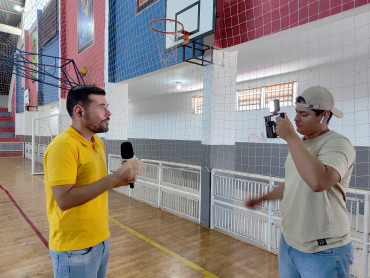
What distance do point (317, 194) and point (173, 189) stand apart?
4.02 meters

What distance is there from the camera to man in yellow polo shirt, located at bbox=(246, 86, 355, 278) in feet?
3.77

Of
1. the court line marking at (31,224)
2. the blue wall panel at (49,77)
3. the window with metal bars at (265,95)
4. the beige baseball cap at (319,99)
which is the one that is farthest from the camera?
the blue wall panel at (49,77)

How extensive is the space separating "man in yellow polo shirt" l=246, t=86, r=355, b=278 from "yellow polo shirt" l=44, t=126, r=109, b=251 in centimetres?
102

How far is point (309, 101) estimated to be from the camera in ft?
4.37

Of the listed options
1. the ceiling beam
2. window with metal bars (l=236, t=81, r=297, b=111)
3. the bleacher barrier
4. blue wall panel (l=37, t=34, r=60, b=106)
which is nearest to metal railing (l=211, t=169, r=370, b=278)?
the bleacher barrier

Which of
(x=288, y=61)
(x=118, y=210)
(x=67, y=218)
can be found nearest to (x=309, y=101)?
(x=67, y=218)

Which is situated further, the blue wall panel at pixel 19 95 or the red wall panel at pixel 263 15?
the blue wall panel at pixel 19 95

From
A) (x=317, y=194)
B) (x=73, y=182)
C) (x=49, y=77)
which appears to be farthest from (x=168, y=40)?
(x=49, y=77)

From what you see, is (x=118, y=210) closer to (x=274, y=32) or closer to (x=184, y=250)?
(x=184, y=250)

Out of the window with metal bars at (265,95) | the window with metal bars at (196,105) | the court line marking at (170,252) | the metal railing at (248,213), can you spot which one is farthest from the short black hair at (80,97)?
the window with metal bars at (196,105)

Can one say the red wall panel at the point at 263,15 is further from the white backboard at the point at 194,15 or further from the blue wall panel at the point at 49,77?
the blue wall panel at the point at 49,77

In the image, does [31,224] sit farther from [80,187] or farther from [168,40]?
[168,40]

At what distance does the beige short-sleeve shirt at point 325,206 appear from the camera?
1204 millimetres

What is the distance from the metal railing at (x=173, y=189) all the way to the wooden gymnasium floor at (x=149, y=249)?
23 cm
